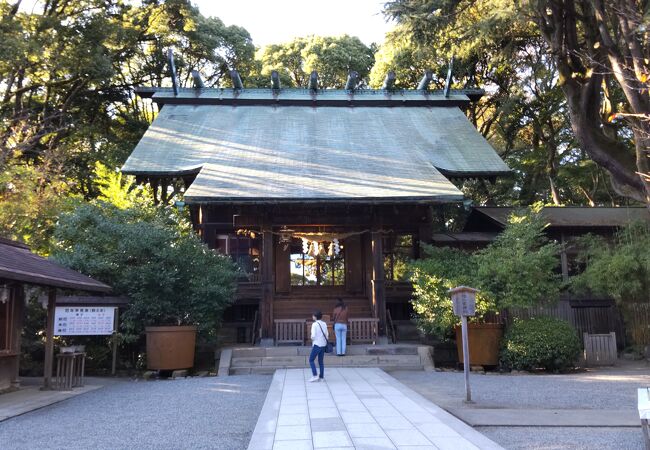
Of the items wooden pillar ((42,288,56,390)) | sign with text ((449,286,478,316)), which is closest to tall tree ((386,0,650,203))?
sign with text ((449,286,478,316))

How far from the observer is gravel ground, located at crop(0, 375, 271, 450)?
5.88 m

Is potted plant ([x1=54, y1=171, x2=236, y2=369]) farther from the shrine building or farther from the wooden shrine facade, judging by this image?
the wooden shrine facade

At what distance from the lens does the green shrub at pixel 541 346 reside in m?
12.0

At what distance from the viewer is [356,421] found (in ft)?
21.1

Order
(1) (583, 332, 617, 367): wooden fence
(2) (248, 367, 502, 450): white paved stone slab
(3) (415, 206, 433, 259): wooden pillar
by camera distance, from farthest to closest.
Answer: (3) (415, 206, 433, 259): wooden pillar < (1) (583, 332, 617, 367): wooden fence < (2) (248, 367, 502, 450): white paved stone slab

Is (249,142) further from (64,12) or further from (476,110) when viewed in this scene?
(476,110)

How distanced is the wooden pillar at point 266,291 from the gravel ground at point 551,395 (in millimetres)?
3963

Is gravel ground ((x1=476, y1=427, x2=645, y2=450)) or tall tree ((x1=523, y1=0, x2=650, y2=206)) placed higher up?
tall tree ((x1=523, y1=0, x2=650, y2=206))

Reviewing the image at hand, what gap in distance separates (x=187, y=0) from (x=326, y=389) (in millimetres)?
23941

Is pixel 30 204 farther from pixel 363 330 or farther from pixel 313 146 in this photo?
pixel 363 330

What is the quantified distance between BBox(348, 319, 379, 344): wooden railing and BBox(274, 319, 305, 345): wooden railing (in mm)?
1398

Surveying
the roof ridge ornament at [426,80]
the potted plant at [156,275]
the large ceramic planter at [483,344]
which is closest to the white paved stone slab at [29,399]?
the potted plant at [156,275]

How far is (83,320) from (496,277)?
32.1 feet

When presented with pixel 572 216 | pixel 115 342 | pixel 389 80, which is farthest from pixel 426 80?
pixel 115 342
